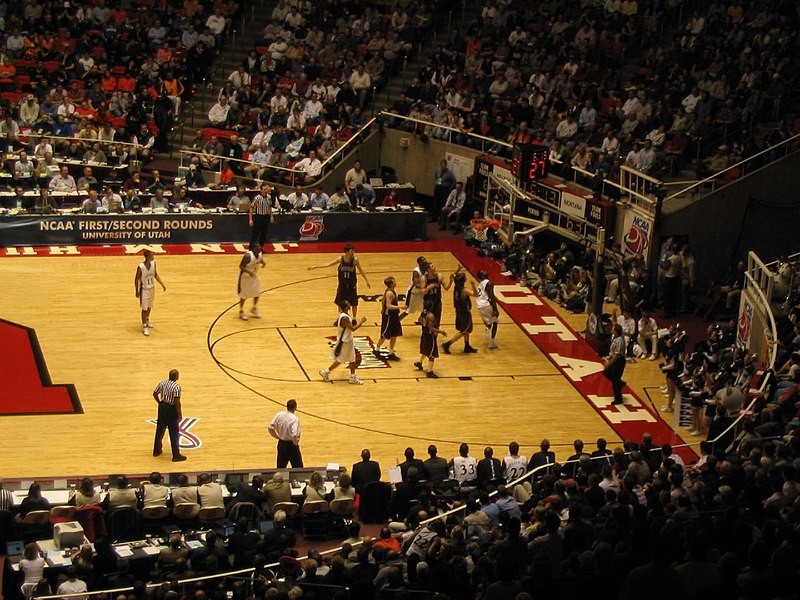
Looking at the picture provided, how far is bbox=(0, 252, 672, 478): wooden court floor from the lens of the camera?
2150 centimetres

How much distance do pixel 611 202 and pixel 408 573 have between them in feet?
54.9

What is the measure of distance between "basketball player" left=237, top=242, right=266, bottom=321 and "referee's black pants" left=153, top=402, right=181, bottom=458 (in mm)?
6065

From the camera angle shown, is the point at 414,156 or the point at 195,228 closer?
the point at 195,228

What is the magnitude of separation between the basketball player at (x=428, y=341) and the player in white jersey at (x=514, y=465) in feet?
16.3

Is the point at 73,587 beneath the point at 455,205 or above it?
beneath

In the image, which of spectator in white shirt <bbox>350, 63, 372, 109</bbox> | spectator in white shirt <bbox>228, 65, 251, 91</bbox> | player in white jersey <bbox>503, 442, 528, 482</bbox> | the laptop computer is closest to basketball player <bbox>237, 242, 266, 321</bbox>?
player in white jersey <bbox>503, 442, 528, 482</bbox>

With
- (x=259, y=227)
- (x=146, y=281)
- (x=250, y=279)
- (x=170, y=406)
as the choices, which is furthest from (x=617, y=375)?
(x=259, y=227)

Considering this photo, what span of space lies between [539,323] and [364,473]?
9552 mm

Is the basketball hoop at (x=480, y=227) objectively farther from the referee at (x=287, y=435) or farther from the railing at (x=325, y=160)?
the referee at (x=287, y=435)

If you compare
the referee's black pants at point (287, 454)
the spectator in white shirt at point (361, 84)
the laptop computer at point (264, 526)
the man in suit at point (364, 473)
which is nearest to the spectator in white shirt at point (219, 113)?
the spectator in white shirt at point (361, 84)

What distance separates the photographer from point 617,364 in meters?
23.5

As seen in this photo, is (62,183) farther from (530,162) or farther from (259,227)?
(530,162)

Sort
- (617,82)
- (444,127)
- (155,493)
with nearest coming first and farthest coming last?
(155,493) → (617,82) → (444,127)

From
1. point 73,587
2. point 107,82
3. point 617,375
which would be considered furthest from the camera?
point 107,82
